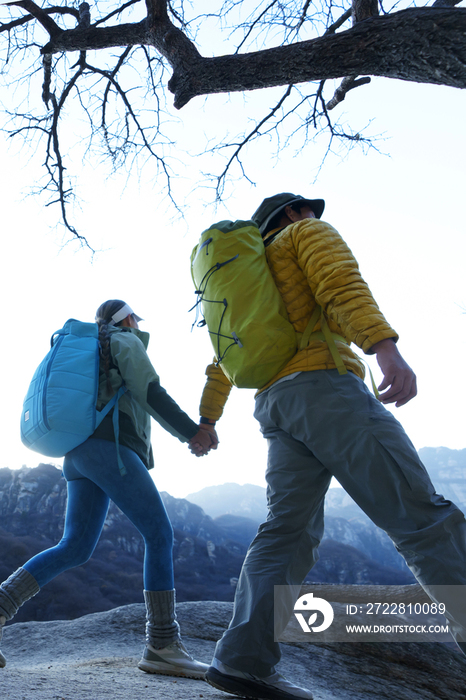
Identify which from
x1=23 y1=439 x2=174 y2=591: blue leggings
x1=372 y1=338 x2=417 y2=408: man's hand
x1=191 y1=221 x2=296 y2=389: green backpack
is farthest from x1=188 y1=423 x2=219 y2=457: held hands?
x1=372 y1=338 x2=417 y2=408: man's hand

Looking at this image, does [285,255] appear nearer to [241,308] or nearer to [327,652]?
[241,308]

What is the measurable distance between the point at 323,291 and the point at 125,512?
1.22 metres

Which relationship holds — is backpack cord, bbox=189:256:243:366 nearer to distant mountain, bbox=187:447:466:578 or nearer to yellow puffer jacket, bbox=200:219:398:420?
yellow puffer jacket, bbox=200:219:398:420

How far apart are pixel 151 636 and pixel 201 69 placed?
2539mm

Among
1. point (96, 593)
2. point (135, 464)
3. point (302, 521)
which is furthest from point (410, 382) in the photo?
point (96, 593)

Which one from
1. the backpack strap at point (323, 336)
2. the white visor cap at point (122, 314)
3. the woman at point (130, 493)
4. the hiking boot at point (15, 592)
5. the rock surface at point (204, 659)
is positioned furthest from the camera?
the white visor cap at point (122, 314)

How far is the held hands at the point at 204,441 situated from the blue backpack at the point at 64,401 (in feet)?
1.23

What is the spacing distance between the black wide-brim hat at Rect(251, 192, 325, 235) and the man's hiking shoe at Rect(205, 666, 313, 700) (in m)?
1.55

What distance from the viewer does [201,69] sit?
2002 mm

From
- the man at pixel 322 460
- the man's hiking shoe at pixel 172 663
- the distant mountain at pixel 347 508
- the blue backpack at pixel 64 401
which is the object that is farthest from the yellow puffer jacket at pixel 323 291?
the distant mountain at pixel 347 508

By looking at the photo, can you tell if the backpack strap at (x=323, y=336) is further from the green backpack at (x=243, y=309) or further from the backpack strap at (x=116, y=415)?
the backpack strap at (x=116, y=415)

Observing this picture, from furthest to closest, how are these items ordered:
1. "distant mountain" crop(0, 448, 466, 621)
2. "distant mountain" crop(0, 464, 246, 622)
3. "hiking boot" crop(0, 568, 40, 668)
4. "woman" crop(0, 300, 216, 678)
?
A: "distant mountain" crop(0, 448, 466, 621)
"distant mountain" crop(0, 464, 246, 622)
"woman" crop(0, 300, 216, 678)
"hiking boot" crop(0, 568, 40, 668)

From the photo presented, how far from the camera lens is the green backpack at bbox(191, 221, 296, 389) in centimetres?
137

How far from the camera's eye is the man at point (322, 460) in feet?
3.67
